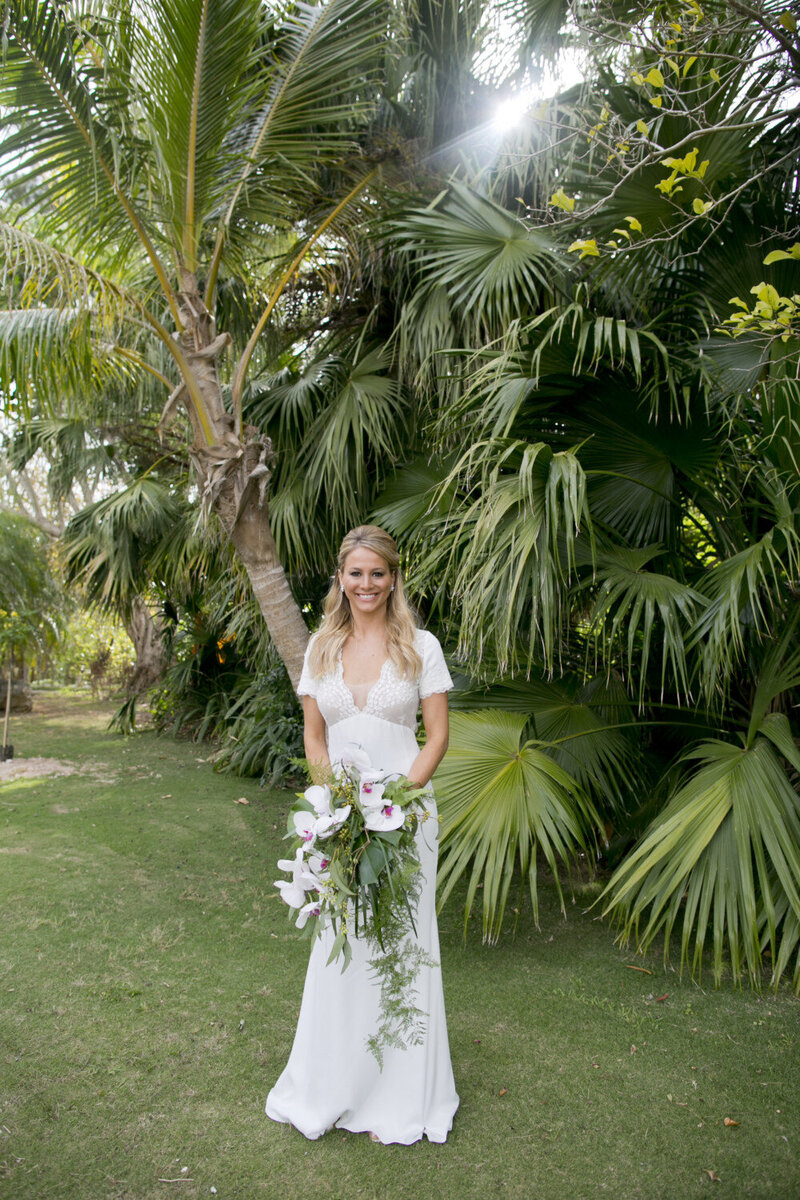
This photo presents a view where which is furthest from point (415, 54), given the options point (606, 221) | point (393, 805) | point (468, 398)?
point (393, 805)

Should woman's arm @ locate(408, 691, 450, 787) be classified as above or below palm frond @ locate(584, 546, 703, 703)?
below

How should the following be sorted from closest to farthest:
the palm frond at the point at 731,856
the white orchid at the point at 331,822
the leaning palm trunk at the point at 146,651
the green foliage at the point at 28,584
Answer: the white orchid at the point at 331,822 → the palm frond at the point at 731,856 → the green foliage at the point at 28,584 → the leaning palm trunk at the point at 146,651

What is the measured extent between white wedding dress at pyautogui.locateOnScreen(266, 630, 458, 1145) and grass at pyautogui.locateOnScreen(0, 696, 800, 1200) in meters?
0.08

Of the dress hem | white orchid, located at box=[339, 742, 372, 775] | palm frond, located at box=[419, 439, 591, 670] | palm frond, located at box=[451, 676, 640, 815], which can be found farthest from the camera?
palm frond, located at box=[451, 676, 640, 815]

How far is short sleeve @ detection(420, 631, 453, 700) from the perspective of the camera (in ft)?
9.46

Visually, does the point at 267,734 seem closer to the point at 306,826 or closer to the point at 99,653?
the point at 306,826

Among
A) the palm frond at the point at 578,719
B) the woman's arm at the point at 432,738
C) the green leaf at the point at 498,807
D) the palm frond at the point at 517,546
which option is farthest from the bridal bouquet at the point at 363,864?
the palm frond at the point at 578,719

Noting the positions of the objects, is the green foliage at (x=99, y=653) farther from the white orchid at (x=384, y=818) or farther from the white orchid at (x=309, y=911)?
the white orchid at (x=384, y=818)

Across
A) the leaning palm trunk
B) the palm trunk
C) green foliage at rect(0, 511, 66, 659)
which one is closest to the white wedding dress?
the palm trunk

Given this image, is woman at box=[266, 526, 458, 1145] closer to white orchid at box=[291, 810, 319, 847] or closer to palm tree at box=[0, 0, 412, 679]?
white orchid at box=[291, 810, 319, 847]

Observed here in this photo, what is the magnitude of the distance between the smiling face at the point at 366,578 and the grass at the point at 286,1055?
1829 millimetres

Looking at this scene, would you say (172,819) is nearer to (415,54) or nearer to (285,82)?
(285,82)

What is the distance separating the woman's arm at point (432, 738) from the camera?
9.12ft

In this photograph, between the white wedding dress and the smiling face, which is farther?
the smiling face
